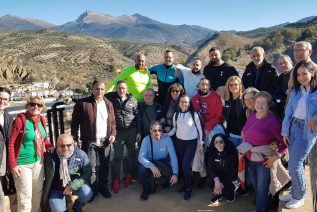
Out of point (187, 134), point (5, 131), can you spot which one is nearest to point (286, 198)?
point (187, 134)

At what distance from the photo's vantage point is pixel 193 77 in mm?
5660

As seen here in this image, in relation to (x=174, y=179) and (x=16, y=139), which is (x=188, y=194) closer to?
(x=174, y=179)

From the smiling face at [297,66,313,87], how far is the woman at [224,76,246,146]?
1168mm

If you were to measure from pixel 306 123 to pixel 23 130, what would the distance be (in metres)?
3.36

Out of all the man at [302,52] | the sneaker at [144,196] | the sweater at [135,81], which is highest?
the man at [302,52]

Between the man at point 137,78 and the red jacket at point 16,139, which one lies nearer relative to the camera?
the red jacket at point 16,139

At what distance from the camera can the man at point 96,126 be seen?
195 inches

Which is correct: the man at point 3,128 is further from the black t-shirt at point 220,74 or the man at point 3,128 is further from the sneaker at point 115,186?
the black t-shirt at point 220,74

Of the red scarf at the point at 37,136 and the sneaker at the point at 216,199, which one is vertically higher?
the red scarf at the point at 37,136

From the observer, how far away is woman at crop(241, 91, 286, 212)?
4172 mm

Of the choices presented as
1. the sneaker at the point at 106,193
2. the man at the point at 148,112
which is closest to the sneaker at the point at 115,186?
the sneaker at the point at 106,193

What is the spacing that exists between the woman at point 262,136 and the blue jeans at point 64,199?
2.27 meters

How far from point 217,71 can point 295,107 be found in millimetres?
1937

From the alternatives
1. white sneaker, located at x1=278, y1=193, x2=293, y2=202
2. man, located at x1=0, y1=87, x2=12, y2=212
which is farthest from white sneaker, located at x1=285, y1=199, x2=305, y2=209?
man, located at x1=0, y1=87, x2=12, y2=212
